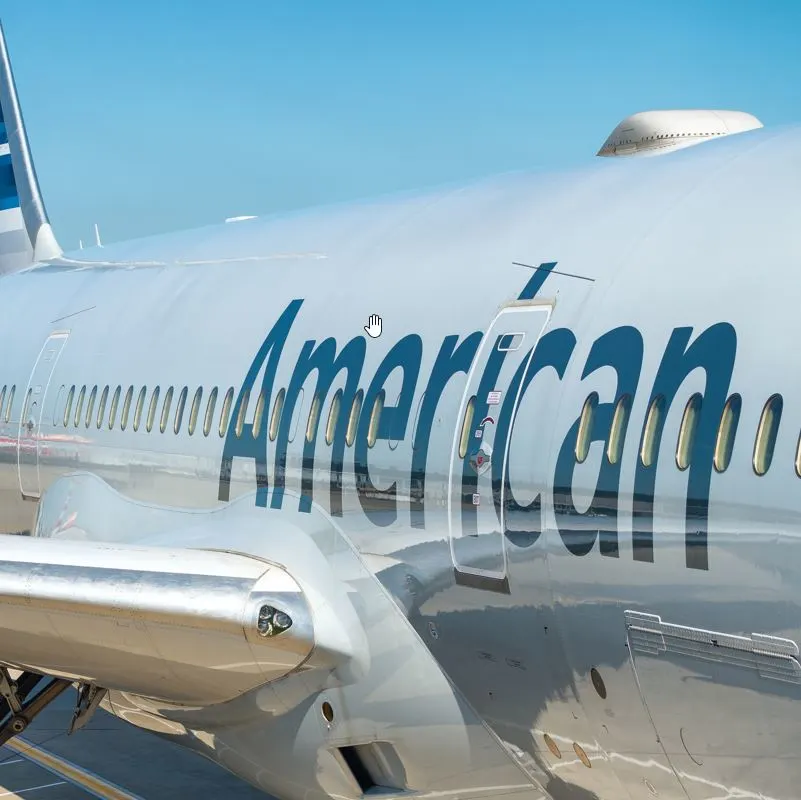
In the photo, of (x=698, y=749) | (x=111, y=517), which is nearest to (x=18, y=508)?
(x=111, y=517)

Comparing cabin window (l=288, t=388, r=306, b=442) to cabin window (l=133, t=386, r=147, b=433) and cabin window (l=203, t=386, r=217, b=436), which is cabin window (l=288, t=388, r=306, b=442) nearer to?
cabin window (l=203, t=386, r=217, b=436)

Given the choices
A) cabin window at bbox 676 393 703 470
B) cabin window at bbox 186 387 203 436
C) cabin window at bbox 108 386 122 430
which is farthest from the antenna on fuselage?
cabin window at bbox 108 386 122 430

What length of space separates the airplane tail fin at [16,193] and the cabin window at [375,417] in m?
8.36

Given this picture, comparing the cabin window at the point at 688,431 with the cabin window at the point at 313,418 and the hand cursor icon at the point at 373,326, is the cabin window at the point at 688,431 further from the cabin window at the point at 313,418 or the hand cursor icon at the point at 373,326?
the cabin window at the point at 313,418

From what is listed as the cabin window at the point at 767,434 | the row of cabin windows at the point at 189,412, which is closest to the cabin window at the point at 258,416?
the row of cabin windows at the point at 189,412

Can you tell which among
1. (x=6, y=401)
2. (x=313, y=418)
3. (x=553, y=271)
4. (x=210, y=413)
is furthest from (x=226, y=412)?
(x=6, y=401)

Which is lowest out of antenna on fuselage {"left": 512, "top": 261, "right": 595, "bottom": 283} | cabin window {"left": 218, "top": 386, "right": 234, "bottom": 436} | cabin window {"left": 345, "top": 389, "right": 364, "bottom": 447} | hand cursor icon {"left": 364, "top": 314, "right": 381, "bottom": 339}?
cabin window {"left": 218, "top": 386, "right": 234, "bottom": 436}

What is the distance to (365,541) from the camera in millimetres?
7012

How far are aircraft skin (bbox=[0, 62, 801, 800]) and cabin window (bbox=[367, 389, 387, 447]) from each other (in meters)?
0.04

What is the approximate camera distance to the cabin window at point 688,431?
504cm

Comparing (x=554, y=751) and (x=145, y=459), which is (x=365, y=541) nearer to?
(x=554, y=751)

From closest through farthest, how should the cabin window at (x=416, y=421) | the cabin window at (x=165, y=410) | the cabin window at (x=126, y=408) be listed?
1. the cabin window at (x=416, y=421)
2. the cabin window at (x=165, y=410)
3. the cabin window at (x=126, y=408)

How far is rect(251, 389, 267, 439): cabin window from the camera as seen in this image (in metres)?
8.24

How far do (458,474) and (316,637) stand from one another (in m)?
1.28
